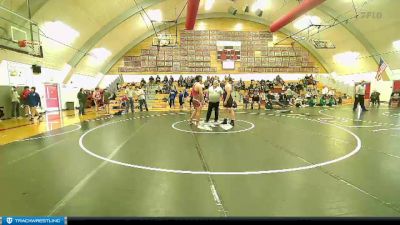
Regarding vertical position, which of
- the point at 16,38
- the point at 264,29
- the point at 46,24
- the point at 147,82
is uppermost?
the point at 264,29

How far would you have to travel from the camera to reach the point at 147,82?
86.7 feet

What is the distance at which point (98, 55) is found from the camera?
2294cm

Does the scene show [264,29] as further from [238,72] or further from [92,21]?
[92,21]

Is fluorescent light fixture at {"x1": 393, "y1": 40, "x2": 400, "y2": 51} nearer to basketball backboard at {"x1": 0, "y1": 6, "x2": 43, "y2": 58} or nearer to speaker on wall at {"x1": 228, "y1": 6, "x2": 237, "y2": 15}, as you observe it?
speaker on wall at {"x1": 228, "y1": 6, "x2": 237, "y2": 15}

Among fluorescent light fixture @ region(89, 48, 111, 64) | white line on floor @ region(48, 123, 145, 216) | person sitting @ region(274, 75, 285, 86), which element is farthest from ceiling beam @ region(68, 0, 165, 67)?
white line on floor @ region(48, 123, 145, 216)

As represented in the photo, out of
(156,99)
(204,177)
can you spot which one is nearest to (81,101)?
(156,99)

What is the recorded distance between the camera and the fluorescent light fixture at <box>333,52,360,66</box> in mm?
24241

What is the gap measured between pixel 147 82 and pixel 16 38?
15.3 meters

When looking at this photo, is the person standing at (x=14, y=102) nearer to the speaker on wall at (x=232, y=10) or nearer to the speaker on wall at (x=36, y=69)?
the speaker on wall at (x=36, y=69)

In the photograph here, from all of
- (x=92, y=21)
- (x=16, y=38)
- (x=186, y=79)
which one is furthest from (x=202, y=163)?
(x=186, y=79)

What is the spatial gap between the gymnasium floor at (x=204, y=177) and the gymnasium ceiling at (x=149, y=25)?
9.96m

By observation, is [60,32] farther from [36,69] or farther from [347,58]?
[347,58]

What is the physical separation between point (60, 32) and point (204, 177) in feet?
51.4

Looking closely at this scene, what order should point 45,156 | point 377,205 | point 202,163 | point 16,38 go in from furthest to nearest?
point 16,38, point 45,156, point 202,163, point 377,205
